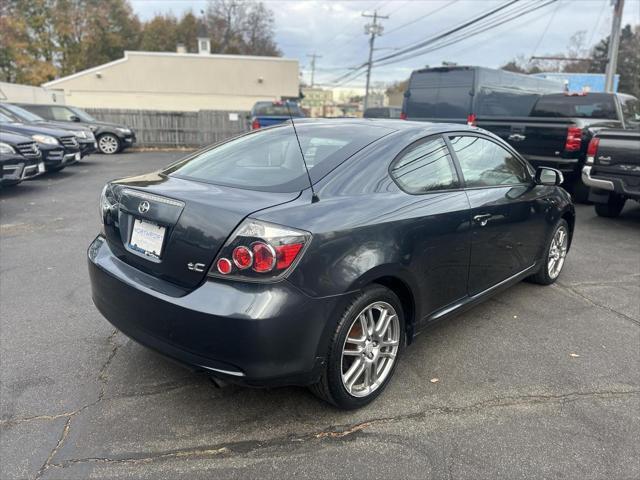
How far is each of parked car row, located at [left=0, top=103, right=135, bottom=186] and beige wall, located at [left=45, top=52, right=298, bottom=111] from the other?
13658 millimetres

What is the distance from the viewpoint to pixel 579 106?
966 cm

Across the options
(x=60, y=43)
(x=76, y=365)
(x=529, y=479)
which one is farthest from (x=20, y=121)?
(x=60, y=43)

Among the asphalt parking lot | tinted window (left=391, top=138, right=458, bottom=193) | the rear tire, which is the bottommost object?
the asphalt parking lot

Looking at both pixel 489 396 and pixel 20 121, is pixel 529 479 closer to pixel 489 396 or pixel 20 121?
pixel 489 396

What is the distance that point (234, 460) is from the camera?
233cm

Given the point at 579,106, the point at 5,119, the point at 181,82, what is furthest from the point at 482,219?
the point at 181,82

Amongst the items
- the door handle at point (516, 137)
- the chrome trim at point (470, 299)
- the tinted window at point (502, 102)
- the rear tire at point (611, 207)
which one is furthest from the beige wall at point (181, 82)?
the chrome trim at point (470, 299)

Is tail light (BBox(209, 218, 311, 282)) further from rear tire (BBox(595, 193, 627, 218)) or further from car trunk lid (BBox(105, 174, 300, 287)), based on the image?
rear tire (BBox(595, 193, 627, 218))

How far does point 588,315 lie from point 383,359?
2.29m

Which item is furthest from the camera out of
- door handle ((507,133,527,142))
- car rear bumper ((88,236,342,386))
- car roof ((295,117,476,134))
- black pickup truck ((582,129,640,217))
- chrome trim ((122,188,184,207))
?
door handle ((507,133,527,142))

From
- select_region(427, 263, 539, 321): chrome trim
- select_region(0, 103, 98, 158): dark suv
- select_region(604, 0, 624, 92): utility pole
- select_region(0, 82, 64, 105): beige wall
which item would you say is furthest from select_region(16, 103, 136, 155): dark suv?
select_region(604, 0, 624, 92): utility pole

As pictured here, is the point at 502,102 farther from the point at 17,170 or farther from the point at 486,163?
the point at 17,170

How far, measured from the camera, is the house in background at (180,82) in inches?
1163

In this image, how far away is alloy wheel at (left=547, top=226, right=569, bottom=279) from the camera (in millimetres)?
4686
